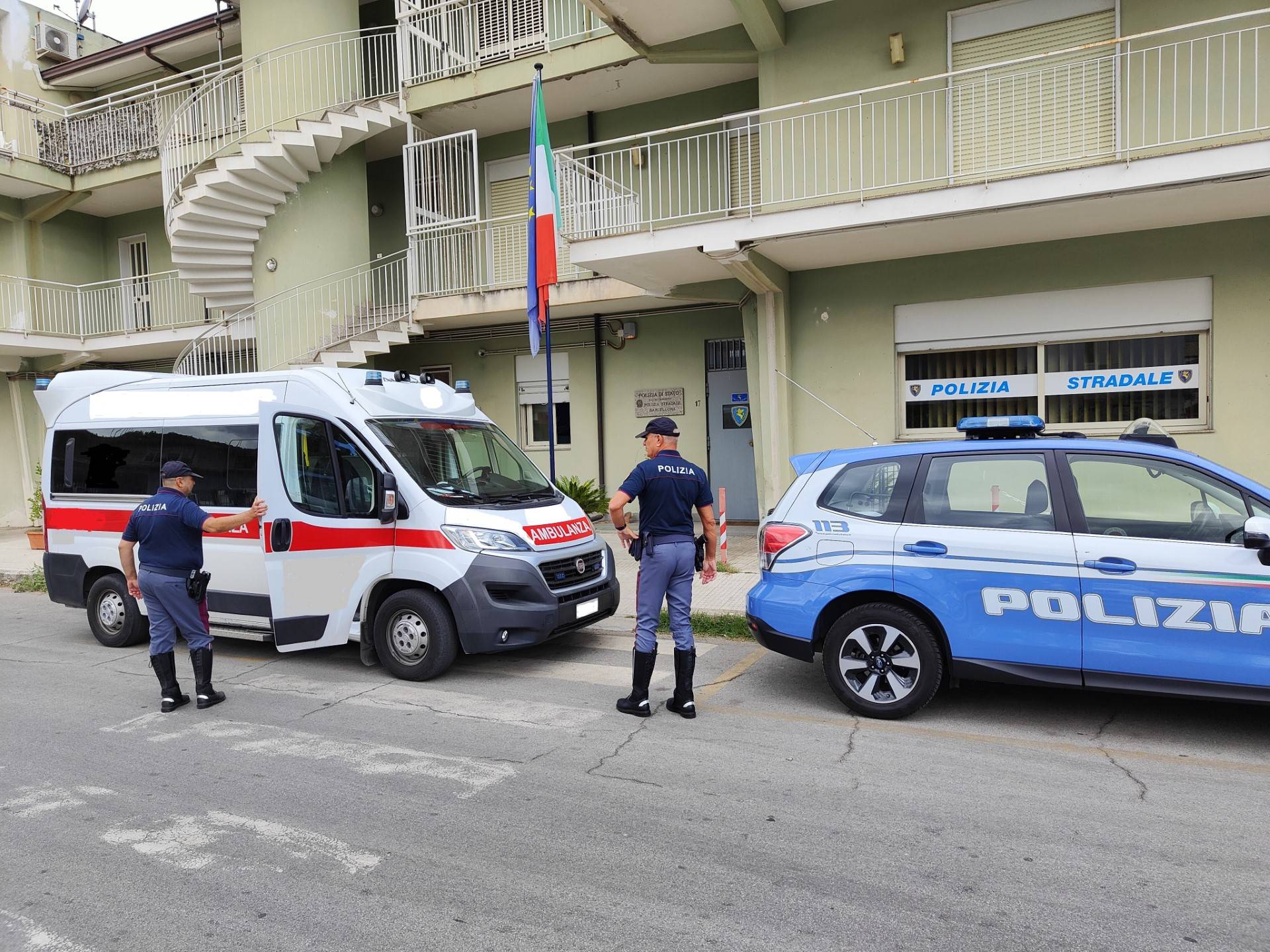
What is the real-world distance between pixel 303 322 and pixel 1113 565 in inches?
524

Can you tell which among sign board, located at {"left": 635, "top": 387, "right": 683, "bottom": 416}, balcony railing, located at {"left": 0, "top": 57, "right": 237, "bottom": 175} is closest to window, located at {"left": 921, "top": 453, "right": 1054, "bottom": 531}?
sign board, located at {"left": 635, "top": 387, "right": 683, "bottom": 416}

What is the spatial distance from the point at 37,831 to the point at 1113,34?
12.4 m

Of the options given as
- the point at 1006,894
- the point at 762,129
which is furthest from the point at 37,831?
the point at 762,129

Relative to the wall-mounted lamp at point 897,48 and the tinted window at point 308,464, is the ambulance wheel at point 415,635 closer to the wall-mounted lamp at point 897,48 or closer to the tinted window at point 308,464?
the tinted window at point 308,464

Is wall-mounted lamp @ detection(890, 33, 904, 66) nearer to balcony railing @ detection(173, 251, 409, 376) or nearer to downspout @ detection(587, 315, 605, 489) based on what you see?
downspout @ detection(587, 315, 605, 489)

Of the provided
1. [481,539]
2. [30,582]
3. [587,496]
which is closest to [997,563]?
[481,539]

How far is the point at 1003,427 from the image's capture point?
213 inches

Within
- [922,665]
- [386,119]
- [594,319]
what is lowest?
[922,665]

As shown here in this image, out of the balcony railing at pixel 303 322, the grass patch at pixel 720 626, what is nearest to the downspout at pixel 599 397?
the balcony railing at pixel 303 322

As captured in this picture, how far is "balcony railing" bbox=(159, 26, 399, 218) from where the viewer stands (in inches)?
583

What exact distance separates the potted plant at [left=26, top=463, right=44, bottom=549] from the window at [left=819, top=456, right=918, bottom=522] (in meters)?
10.3

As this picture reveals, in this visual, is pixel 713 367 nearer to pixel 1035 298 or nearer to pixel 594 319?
pixel 594 319

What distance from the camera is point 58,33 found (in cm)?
2008

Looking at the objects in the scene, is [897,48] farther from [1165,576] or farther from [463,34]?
[1165,576]
